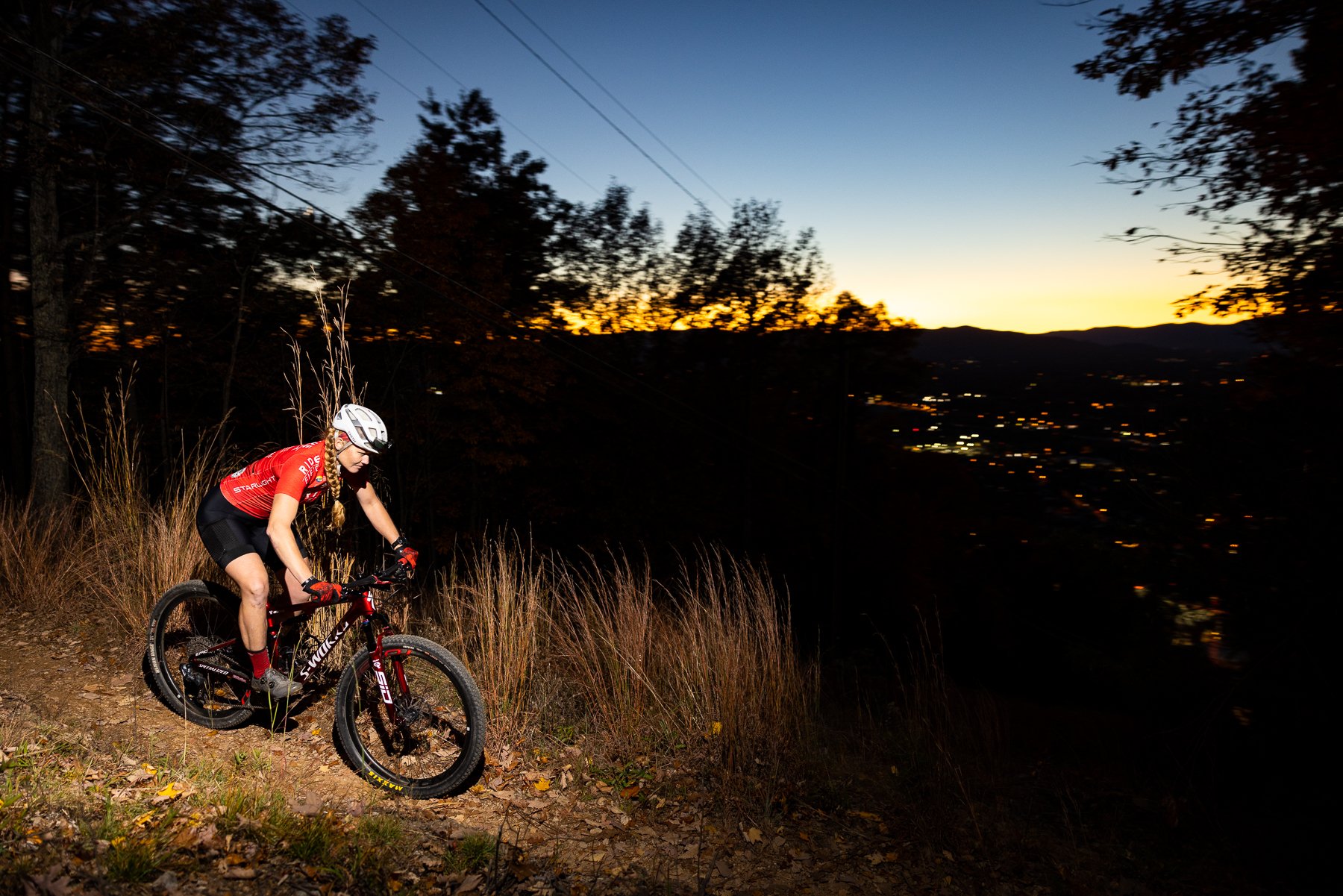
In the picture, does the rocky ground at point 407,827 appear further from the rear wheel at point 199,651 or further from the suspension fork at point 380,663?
the suspension fork at point 380,663

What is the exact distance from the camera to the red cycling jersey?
3.67 m

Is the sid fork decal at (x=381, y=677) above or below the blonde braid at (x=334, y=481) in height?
below

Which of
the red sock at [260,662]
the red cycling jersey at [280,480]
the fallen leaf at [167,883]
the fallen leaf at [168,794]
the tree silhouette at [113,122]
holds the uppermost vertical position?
the tree silhouette at [113,122]

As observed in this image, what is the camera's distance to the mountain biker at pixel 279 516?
144 inches

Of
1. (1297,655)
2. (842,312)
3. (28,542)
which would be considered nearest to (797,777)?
(1297,655)

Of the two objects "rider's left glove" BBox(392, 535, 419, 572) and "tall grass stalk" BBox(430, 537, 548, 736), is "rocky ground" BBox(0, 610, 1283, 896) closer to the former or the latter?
"tall grass stalk" BBox(430, 537, 548, 736)

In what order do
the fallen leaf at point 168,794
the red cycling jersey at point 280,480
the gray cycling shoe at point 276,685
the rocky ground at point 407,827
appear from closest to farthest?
the rocky ground at point 407,827 < the fallen leaf at point 168,794 < the red cycling jersey at point 280,480 < the gray cycling shoe at point 276,685

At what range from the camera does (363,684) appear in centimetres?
388

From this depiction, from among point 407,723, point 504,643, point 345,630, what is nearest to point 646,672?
point 504,643

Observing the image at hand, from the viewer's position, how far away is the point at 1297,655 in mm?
6816

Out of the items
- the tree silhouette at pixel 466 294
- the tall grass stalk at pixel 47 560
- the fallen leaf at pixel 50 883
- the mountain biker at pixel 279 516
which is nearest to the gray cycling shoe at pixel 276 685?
the mountain biker at pixel 279 516

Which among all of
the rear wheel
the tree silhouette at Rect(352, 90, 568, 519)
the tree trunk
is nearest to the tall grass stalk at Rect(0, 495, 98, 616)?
the rear wheel

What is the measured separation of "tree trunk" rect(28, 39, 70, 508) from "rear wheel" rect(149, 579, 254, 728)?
847 cm

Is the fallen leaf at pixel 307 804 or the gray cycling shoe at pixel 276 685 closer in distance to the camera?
the fallen leaf at pixel 307 804
